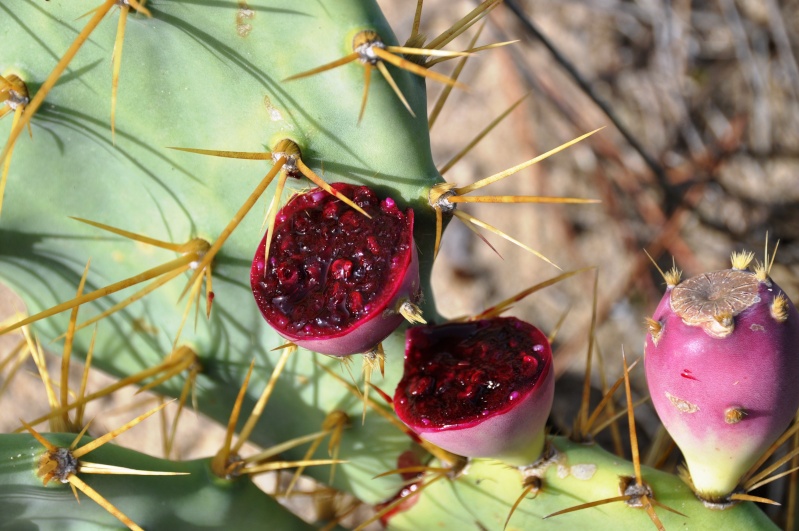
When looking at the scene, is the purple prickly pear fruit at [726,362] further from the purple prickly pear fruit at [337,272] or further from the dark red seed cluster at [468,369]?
Result: the purple prickly pear fruit at [337,272]

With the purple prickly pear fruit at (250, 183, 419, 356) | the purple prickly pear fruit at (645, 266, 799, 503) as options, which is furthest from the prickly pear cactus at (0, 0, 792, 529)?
the purple prickly pear fruit at (645, 266, 799, 503)

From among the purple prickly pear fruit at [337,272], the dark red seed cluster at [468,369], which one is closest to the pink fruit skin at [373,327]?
the purple prickly pear fruit at [337,272]

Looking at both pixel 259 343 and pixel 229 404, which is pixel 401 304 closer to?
pixel 259 343

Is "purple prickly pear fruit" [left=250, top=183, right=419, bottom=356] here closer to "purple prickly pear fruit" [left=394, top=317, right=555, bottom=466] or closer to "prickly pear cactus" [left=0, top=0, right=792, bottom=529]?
"prickly pear cactus" [left=0, top=0, right=792, bottom=529]

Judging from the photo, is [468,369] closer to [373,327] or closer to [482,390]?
[482,390]

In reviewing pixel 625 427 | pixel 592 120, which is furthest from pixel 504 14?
pixel 625 427

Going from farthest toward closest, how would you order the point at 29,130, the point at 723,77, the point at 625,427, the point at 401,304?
1. the point at 723,77
2. the point at 625,427
3. the point at 29,130
4. the point at 401,304

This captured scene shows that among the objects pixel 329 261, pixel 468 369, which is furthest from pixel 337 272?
pixel 468 369
